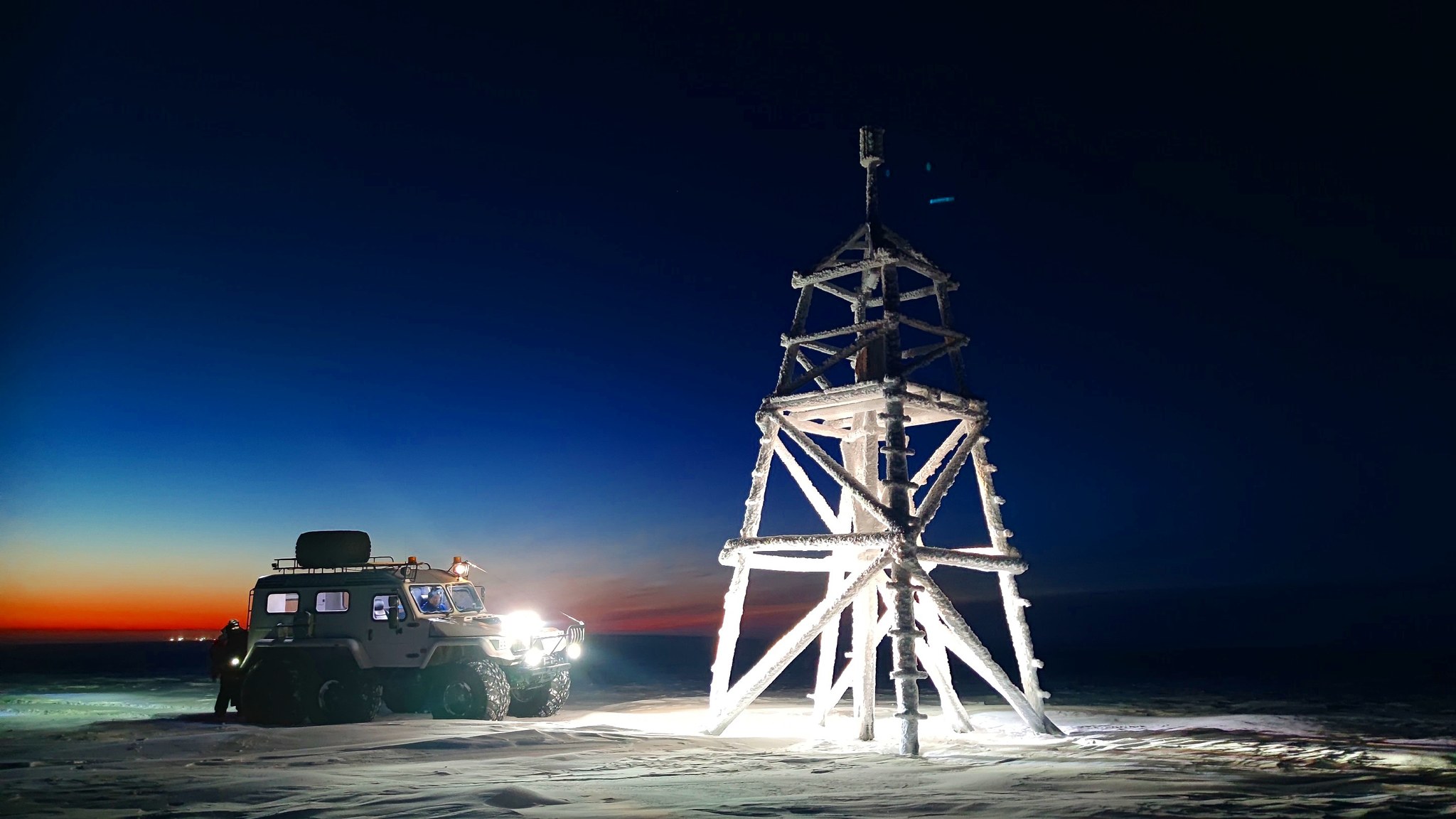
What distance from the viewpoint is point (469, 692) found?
1641cm

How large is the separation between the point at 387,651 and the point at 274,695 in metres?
1.85

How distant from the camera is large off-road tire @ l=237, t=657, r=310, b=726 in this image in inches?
657

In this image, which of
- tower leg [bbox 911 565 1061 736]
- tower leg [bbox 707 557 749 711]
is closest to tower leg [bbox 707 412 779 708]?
tower leg [bbox 707 557 749 711]

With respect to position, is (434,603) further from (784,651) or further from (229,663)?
(784,651)

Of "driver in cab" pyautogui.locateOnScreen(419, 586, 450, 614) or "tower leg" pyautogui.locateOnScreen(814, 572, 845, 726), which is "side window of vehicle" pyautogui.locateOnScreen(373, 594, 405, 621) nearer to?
"driver in cab" pyautogui.locateOnScreen(419, 586, 450, 614)

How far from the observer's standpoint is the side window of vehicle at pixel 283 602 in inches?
711

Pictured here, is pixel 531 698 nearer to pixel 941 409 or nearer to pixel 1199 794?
pixel 941 409

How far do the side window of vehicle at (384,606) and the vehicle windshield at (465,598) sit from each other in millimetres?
987

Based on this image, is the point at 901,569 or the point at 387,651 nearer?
the point at 901,569

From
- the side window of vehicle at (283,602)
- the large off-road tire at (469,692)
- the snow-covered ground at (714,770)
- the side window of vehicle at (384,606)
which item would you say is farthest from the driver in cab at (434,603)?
the side window of vehicle at (283,602)

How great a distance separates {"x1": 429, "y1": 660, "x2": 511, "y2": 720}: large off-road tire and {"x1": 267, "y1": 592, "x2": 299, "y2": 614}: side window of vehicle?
317cm

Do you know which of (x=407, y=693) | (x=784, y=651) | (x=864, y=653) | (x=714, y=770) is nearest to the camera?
(x=714, y=770)

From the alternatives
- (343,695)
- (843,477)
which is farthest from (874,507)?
(343,695)

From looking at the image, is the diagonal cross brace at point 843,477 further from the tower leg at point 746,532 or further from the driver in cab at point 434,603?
the driver in cab at point 434,603
